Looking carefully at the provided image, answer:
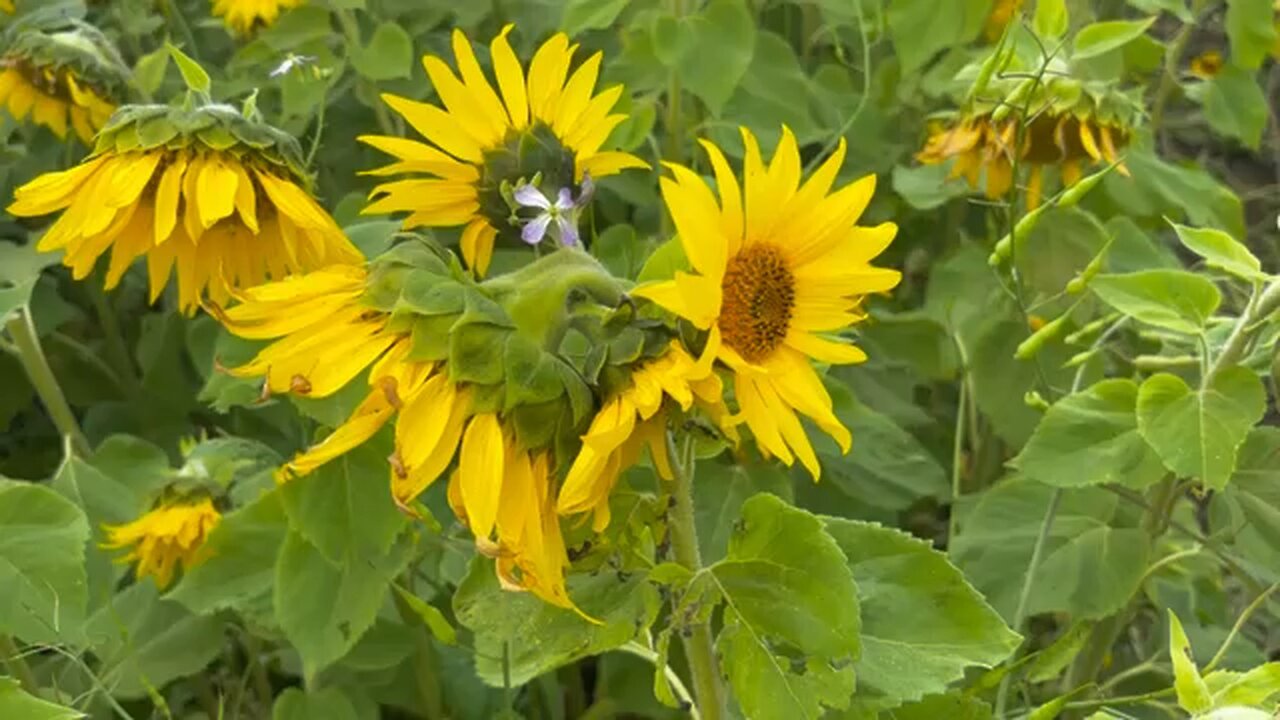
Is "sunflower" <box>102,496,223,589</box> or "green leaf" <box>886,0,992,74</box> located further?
"green leaf" <box>886,0,992,74</box>

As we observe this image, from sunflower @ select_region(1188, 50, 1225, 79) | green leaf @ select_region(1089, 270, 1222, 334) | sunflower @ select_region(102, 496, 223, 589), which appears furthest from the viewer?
sunflower @ select_region(1188, 50, 1225, 79)

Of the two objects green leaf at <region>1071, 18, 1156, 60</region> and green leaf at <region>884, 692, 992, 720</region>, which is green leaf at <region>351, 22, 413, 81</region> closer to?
green leaf at <region>1071, 18, 1156, 60</region>

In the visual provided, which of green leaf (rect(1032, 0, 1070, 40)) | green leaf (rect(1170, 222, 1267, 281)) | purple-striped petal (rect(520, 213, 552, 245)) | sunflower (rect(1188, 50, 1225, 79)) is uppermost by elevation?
purple-striped petal (rect(520, 213, 552, 245))

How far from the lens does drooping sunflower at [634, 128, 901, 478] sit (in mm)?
533

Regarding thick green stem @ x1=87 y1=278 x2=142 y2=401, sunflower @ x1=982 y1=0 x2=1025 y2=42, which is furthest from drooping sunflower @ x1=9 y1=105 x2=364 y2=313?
sunflower @ x1=982 y1=0 x2=1025 y2=42

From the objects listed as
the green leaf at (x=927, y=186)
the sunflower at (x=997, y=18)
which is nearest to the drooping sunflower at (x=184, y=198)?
the green leaf at (x=927, y=186)

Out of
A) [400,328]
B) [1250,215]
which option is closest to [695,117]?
[400,328]

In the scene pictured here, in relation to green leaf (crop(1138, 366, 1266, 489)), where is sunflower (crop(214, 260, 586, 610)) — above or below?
above

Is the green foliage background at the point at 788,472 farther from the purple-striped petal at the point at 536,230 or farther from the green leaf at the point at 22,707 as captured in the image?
the purple-striped petal at the point at 536,230

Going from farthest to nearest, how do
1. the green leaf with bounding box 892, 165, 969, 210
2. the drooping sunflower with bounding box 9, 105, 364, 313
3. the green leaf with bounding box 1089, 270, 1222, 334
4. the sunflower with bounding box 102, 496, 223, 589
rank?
the green leaf with bounding box 892, 165, 969, 210
the sunflower with bounding box 102, 496, 223, 589
the green leaf with bounding box 1089, 270, 1222, 334
the drooping sunflower with bounding box 9, 105, 364, 313

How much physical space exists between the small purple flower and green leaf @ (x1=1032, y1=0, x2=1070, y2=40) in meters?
0.56

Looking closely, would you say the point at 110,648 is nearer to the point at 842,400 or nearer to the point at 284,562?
the point at 284,562

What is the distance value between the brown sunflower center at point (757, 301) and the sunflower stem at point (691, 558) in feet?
0.24

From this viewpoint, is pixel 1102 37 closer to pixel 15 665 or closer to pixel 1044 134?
pixel 1044 134
